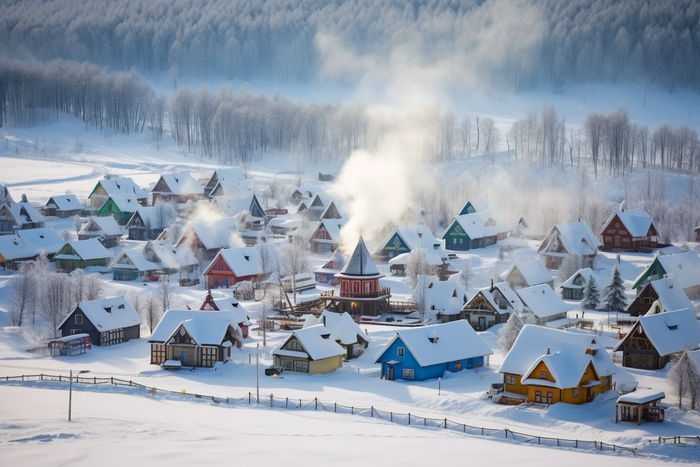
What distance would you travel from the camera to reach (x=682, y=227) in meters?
84.8

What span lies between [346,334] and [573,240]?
28156 millimetres

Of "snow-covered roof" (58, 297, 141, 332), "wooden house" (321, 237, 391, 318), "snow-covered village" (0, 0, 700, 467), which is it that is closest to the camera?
"snow-covered village" (0, 0, 700, 467)

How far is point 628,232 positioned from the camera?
78312mm

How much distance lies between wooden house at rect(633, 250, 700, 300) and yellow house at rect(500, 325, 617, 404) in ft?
67.2

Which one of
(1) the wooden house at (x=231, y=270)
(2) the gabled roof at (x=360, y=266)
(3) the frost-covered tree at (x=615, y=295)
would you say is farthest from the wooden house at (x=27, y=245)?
(3) the frost-covered tree at (x=615, y=295)

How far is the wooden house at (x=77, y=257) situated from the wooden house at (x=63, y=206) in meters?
18.3

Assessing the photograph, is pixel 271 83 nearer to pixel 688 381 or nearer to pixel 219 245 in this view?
pixel 219 245

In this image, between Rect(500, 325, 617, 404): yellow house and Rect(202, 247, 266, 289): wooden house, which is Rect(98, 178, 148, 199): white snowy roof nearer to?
Rect(202, 247, 266, 289): wooden house

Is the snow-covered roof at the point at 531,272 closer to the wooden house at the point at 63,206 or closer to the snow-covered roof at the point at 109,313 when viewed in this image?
the snow-covered roof at the point at 109,313

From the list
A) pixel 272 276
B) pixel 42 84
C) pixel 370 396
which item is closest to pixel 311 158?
pixel 42 84

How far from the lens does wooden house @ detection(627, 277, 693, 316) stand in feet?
182

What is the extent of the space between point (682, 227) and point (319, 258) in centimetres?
2950

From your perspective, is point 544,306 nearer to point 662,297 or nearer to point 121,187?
point 662,297

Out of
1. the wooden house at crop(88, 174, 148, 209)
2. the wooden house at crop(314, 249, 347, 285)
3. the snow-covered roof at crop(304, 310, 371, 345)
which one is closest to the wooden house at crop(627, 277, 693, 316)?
the snow-covered roof at crop(304, 310, 371, 345)
